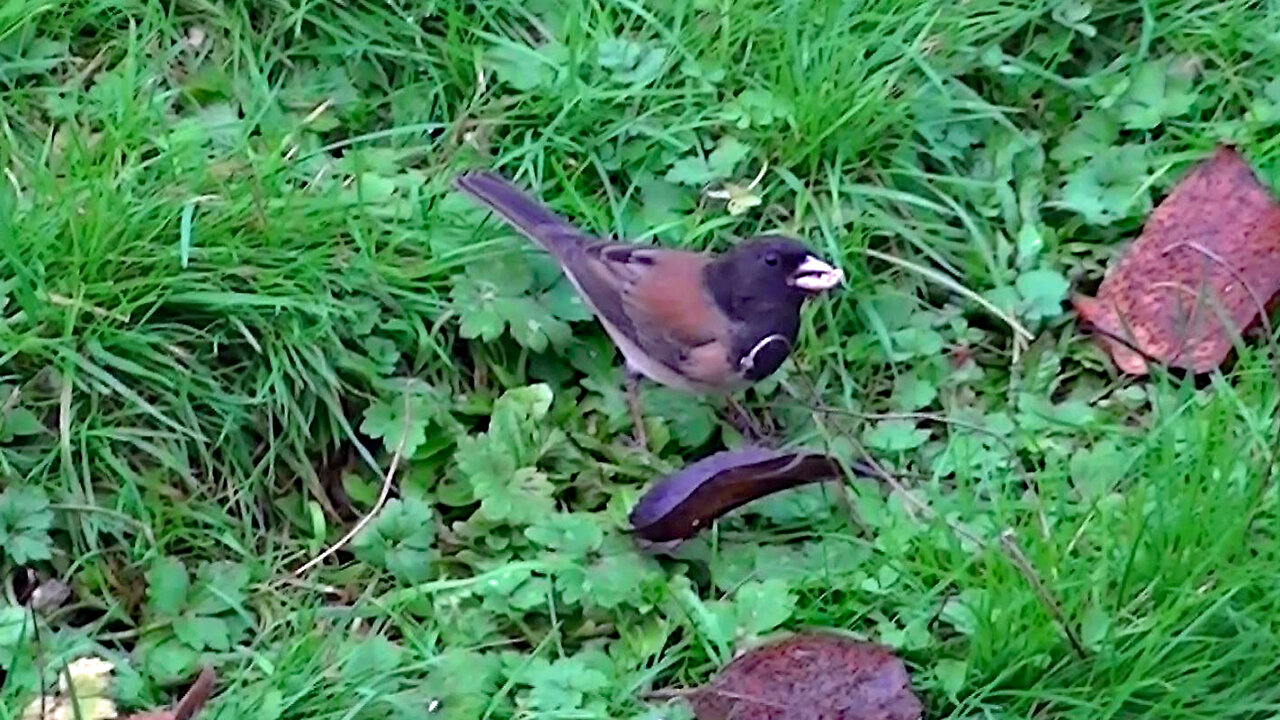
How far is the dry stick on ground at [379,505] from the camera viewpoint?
3420 mm

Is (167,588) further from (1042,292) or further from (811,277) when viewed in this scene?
(1042,292)

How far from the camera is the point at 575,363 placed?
3752mm

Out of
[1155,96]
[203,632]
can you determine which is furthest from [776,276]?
[203,632]

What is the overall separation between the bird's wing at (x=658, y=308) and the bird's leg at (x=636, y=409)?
0.09m

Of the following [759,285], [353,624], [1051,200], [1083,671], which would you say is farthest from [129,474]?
[1051,200]

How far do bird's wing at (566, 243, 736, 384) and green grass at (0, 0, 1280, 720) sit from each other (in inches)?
4.5

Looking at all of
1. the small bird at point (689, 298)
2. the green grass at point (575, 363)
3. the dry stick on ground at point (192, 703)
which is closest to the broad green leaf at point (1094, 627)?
the green grass at point (575, 363)

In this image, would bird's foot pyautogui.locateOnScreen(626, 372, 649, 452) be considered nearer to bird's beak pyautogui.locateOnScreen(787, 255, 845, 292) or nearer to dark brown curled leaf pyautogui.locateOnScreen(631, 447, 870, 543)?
dark brown curled leaf pyautogui.locateOnScreen(631, 447, 870, 543)

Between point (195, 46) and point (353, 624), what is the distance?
1339 mm

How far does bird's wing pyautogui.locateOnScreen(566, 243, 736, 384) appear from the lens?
3.62 m

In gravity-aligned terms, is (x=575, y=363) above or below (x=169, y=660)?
above

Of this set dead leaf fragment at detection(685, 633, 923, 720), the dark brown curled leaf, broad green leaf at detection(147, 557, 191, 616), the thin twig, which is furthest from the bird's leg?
broad green leaf at detection(147, 557, 191, 616)

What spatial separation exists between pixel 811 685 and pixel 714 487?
1.34ft

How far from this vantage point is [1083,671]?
3105mm
